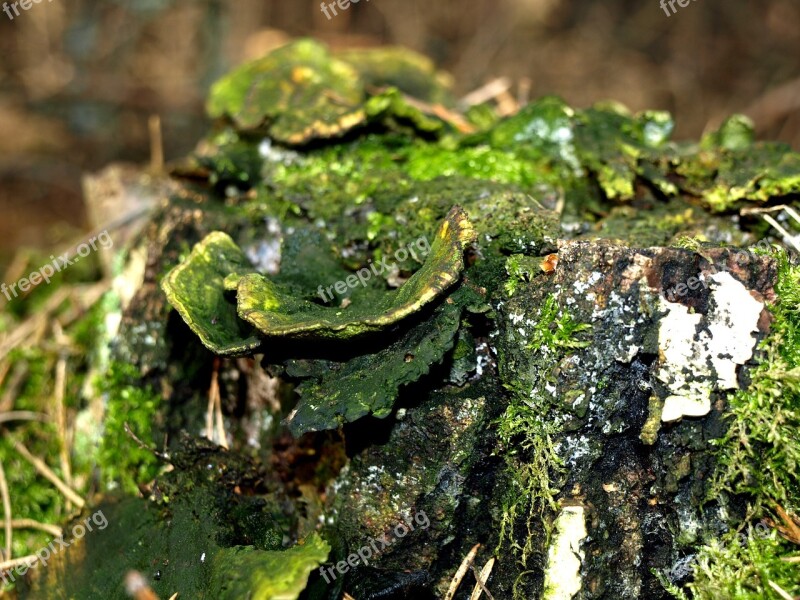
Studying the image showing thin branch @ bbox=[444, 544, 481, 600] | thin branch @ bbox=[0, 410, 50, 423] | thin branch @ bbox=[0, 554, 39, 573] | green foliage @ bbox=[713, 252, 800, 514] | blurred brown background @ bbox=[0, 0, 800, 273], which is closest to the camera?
green foliage @ bbox=[713, 252, 800, 514]

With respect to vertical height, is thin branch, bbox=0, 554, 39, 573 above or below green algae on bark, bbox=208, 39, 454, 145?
below

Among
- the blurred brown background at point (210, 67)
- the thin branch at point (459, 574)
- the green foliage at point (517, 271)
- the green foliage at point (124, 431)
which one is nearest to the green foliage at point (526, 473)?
the thin branch at point (459, 574)

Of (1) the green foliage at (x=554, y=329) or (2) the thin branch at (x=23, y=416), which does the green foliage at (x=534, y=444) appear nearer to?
(1) the green foliage at (x=554, y=329)

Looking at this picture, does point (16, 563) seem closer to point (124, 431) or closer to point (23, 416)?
point (124, 431)

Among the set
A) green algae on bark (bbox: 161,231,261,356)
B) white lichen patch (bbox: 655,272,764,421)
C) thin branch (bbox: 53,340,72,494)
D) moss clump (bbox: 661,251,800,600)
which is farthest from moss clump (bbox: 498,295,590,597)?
thin branch (bbox: 53,340,72,494)

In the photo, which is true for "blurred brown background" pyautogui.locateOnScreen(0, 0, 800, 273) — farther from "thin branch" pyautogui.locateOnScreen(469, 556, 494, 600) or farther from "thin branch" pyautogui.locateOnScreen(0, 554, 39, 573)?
"thin branch" pyautogui.locateOnScreen(469, 556, 494, 600)

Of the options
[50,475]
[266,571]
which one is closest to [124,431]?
[50,475]
